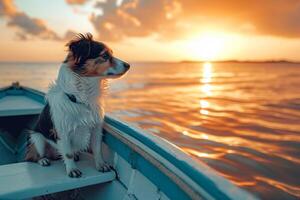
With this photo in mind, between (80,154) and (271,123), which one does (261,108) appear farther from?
(80,154)

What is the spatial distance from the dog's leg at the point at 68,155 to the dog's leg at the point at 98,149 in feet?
0.88

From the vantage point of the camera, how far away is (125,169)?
3.26 m

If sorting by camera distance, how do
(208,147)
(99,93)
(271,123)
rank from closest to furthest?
1. (99,93)
2. (208,147)
3. (271,123)

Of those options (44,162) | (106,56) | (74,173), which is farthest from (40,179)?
(106,56)

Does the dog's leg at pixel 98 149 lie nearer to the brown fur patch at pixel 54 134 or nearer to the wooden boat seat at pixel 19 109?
the brown fur patch at pixel 54 134

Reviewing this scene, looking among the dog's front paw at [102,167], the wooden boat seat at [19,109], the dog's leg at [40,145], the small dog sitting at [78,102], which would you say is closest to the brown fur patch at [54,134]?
the small dog sitting at [78,102]

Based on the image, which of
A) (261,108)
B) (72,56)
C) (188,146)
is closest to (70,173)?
(72,56)

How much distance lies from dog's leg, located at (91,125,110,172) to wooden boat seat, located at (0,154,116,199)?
0.27 ft

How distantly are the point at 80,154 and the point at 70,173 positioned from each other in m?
0.81

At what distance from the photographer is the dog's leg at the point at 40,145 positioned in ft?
Answer: 11.6

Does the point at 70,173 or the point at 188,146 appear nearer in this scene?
the point at 70,173

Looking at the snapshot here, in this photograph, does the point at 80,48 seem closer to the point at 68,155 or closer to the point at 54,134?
the point at 54,134

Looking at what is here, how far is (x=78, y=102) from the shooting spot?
10.8ft

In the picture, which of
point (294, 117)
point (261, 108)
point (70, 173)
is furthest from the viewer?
point (261, 108)
